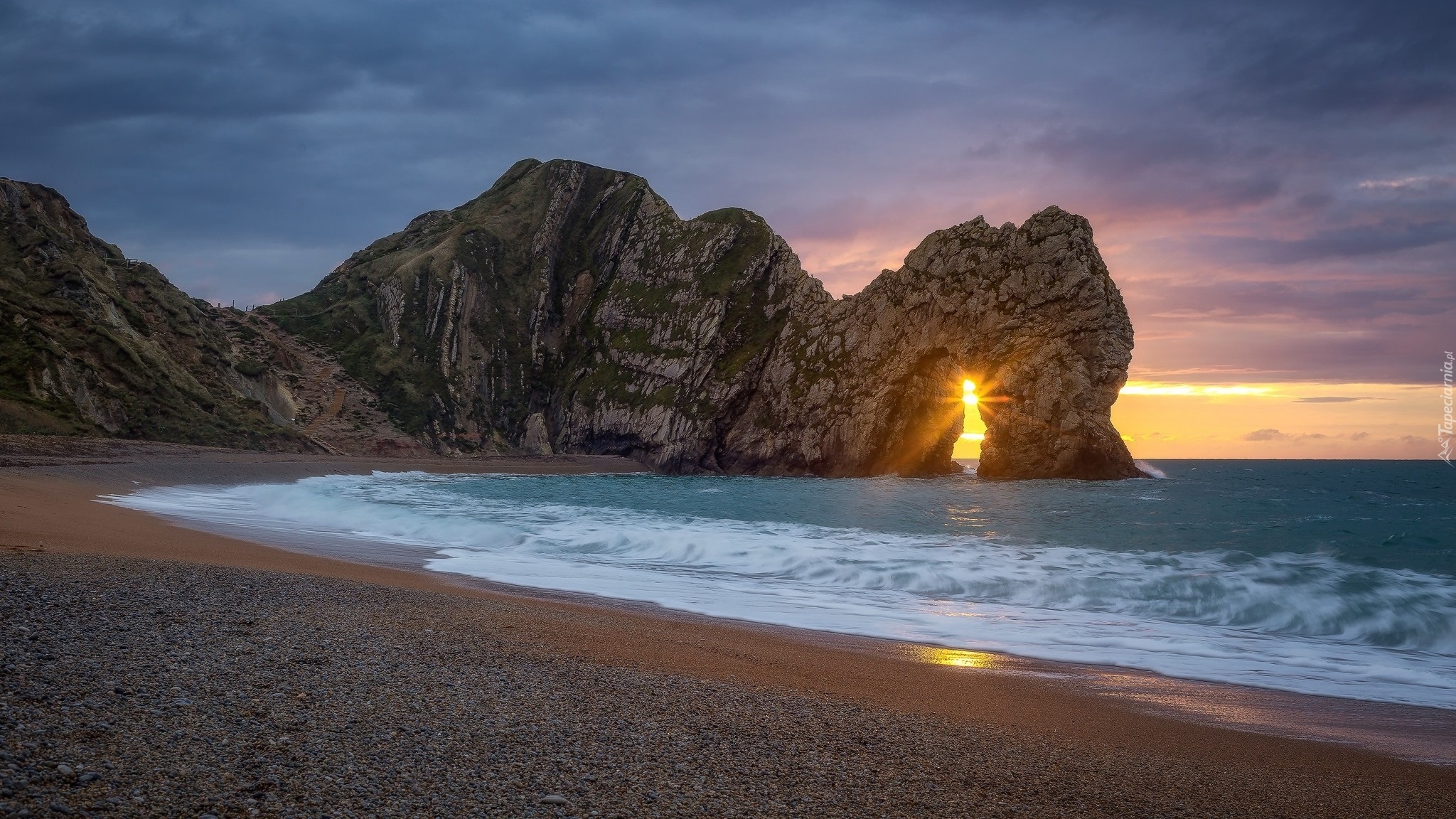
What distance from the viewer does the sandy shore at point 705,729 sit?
3.44m

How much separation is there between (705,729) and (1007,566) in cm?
1133

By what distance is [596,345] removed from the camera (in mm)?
95938

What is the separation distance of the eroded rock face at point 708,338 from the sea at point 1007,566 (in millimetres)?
25316

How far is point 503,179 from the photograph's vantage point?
12569cm

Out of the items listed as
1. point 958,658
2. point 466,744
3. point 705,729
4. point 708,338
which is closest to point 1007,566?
point 958,658

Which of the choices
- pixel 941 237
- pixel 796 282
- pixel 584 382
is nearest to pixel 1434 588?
pixel 941 237

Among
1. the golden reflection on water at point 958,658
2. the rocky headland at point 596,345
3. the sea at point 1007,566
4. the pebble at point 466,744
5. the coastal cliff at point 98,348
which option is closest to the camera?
the pebble at point 466,744

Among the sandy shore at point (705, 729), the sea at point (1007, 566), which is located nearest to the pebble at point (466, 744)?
the sandy shore at point (705, 729)

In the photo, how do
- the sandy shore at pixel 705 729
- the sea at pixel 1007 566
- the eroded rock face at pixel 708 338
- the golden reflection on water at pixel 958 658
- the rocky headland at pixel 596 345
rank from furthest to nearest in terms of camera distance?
the eroded rock face at pixel 708 338
the rocky headland at pixel 596 345
the sea at pixel 1007 566
the golden reflection on water at pixel 958 658
the sandy shore at pixel 705 729

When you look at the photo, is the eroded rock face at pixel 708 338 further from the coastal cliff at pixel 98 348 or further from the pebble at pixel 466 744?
the pebble at pixel 466 744

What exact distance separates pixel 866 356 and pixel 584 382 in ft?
125

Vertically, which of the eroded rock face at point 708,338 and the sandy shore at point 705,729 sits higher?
the eroded rock face at point 708,338

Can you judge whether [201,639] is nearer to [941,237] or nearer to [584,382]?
[941,237]

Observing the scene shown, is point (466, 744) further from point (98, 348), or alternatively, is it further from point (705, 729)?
point (98, 348)
